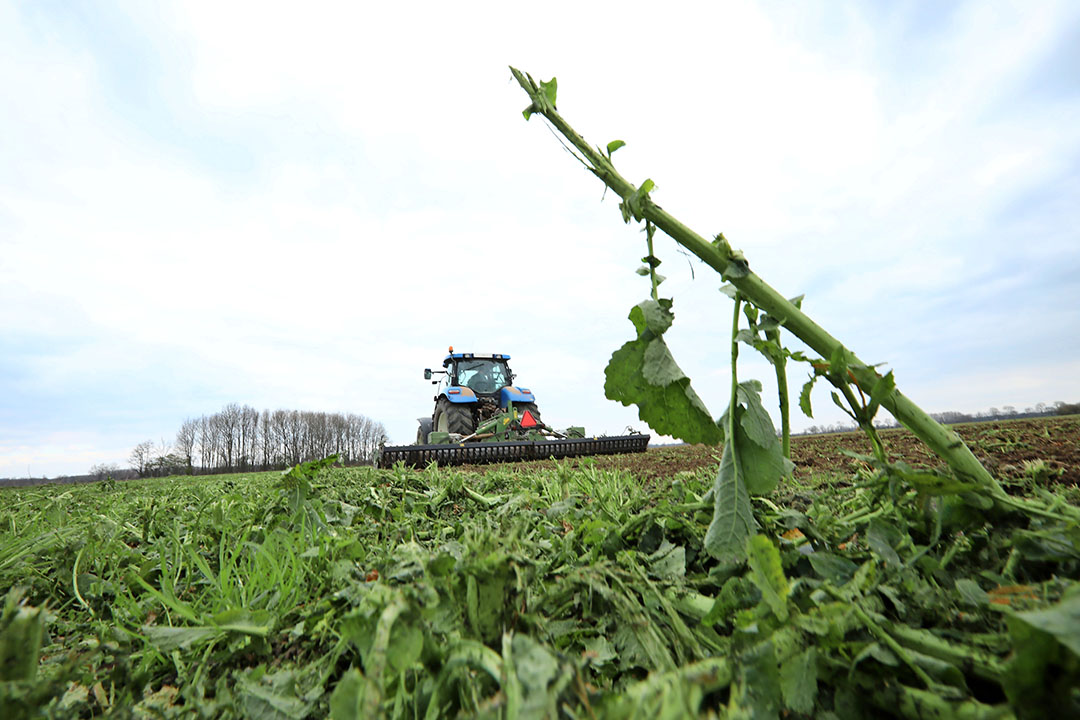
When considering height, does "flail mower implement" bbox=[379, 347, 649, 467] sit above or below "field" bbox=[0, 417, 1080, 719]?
above

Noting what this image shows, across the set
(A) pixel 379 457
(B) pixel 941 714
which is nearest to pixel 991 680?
(B) pixel 941 714

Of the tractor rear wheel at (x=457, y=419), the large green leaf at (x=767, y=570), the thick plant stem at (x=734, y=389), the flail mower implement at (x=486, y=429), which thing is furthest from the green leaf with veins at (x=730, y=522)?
the tractor rear wheel at (x=457, y=419)

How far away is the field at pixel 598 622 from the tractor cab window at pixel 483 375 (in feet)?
37.1

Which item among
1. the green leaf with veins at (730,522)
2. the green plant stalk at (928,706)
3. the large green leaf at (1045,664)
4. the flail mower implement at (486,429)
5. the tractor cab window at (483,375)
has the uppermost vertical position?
the tractor cab window at (483,375)

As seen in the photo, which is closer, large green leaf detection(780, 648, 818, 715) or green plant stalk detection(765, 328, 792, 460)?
large green leaf detection(780, 648, 818, 715)

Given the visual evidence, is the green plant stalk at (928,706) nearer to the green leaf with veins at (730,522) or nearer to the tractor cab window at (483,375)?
the green leaf with veins at (730,522)

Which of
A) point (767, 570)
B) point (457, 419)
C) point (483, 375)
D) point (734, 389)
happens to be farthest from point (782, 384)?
point (483, 375)

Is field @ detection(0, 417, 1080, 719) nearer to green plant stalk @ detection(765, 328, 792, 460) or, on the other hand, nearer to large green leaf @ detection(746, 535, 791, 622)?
large green leaf @ detection(746, 535, 791, 622)

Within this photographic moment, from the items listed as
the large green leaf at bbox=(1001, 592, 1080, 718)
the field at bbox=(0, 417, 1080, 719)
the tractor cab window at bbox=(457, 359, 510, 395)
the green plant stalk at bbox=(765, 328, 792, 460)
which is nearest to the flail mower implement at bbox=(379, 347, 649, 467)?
the tractor cab window at bbox=(457, 359, 510, 395)

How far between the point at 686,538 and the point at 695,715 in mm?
951

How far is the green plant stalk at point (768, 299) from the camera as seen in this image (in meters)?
0.98

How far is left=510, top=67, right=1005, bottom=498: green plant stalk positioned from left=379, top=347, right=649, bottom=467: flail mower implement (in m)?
6.59

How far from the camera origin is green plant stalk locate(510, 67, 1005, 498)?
976 mm

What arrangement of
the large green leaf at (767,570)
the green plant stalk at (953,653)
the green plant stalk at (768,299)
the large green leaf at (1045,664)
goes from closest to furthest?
the large green leaf at (1045,664)
the green plant stalk at (953,653)
the large green leaf at (767,570)
the green plant stalk at (768,299)
